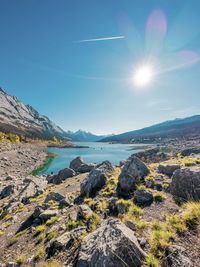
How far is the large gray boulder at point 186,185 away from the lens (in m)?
10.4

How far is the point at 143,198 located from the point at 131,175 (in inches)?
127

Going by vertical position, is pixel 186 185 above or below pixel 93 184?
above

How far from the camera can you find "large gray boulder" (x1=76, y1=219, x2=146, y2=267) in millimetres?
A: 5477

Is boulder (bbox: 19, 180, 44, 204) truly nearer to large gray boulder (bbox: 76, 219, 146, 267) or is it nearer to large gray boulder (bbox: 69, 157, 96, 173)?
large gray boulder (bbox: 69, 157, 96, 173)

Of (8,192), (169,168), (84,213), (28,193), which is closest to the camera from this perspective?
(84,213)

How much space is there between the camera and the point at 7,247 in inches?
446

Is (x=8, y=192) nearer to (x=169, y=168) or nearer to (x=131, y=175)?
(x=131, y=175)

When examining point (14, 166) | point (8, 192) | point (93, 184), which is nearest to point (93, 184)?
point (93, 184)

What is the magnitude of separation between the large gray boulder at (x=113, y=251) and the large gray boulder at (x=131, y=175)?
8203 mm

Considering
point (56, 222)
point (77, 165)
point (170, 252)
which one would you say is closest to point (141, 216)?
point (170, 252)

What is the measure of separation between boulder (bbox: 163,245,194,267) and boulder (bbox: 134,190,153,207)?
5.88 metres

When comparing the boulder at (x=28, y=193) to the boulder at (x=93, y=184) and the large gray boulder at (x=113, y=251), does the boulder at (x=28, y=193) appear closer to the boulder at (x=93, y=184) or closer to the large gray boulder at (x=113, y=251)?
the boulder at (x=93, y=184)

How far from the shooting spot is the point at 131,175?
15086 mm

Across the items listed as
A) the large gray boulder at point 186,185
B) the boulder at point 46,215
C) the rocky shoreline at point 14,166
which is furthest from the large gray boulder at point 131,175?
the rocky shoreline at point 14,166
